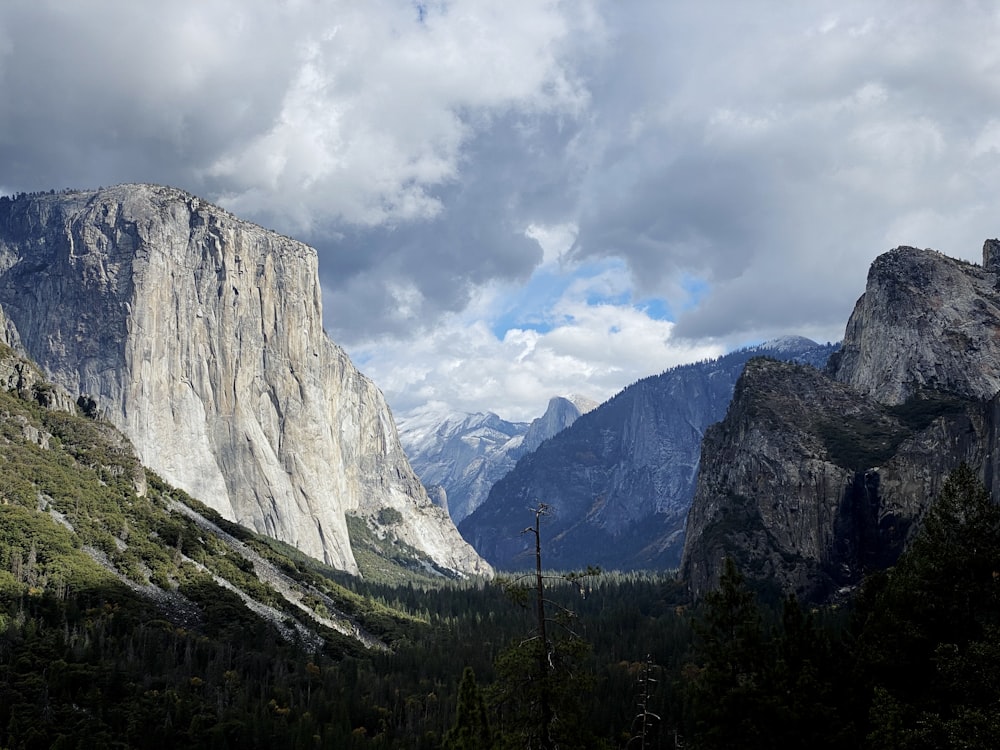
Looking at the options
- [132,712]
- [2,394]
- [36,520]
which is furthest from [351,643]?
[2,394]

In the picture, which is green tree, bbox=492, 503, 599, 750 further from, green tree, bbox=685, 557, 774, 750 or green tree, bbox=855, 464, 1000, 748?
green tree, bbox=685, 557, 774, 750

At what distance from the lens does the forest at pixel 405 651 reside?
3516 cm

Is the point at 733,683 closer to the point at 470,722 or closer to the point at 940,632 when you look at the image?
the point at 940,632

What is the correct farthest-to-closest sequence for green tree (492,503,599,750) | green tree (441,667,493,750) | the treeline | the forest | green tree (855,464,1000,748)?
green tree (441,667,493,750)
the forest
green tree (855,464,1000,748)
the treeline
green tree (492,503,599,750)

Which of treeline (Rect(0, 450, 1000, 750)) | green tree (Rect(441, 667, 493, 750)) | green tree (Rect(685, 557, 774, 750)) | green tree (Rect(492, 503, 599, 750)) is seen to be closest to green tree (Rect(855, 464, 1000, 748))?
treeline (Rect(0, 450, 1000, 750))

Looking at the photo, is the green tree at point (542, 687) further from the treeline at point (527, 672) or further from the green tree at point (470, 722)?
the green tree at point (470, 722)

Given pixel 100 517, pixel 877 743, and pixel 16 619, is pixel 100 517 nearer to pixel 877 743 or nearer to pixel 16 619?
pixel 16 619

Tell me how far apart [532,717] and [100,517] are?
11692 centimetres

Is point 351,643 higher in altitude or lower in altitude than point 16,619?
lower

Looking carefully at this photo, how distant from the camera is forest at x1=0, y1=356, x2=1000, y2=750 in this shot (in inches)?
1384

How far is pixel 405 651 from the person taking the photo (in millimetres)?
139250

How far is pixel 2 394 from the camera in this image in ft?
468

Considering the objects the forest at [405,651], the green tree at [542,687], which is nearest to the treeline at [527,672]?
the green tree at [542,687]

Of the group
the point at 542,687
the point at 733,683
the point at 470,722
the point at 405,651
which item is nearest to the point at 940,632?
the point at 733,683
